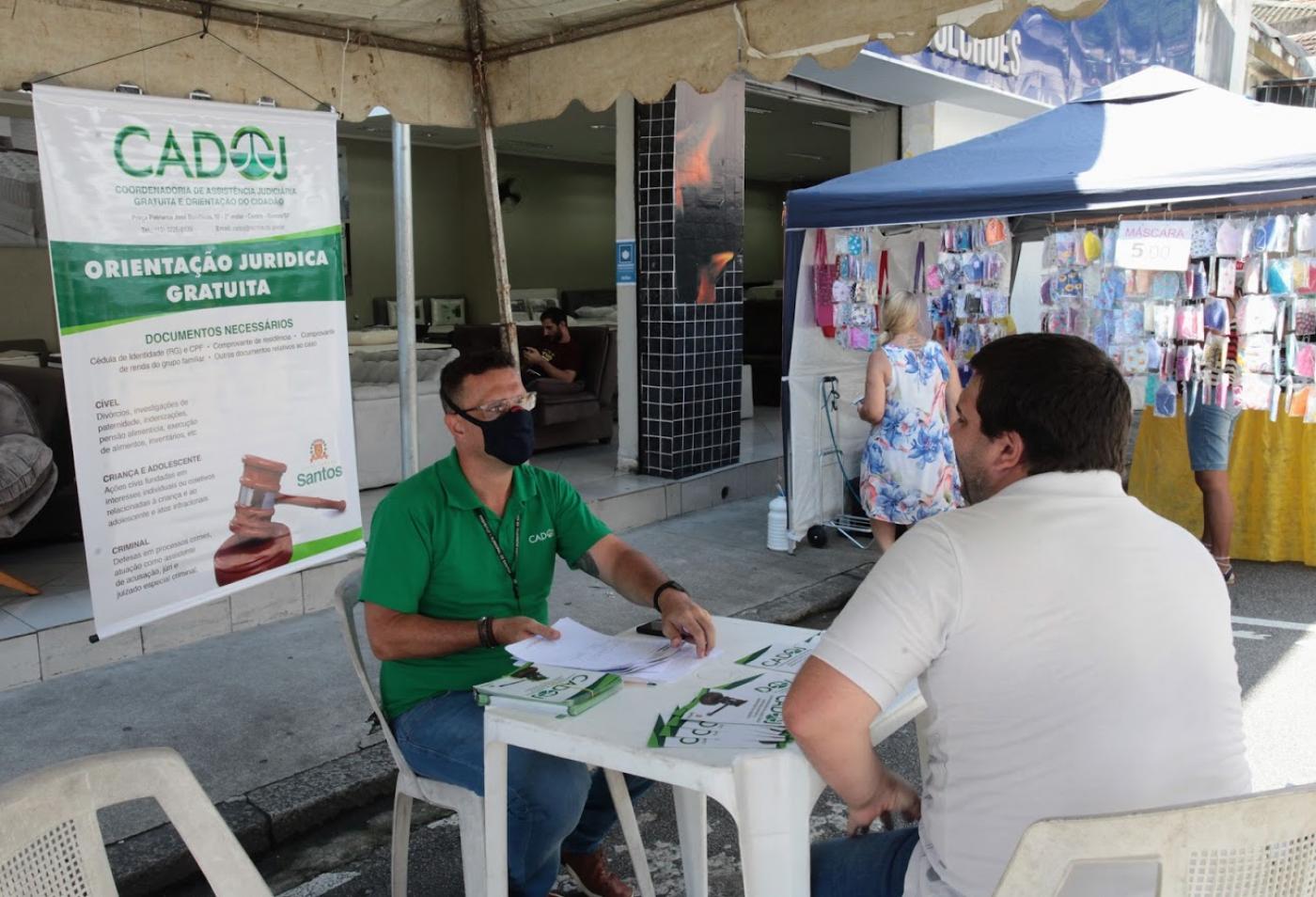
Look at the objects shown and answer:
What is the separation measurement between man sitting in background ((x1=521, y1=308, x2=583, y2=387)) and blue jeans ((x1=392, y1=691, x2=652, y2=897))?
6.12 metres

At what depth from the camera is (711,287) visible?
7680 millimetres

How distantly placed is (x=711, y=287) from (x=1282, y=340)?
12.1 ft

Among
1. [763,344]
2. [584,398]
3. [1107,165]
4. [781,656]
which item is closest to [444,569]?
[781,656]

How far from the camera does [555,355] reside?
8750 mm

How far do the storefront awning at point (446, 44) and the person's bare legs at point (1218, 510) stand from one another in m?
3.54

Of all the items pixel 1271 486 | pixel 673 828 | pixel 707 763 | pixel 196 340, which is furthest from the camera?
pixel 1271 486

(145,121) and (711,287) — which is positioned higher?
(145,121)

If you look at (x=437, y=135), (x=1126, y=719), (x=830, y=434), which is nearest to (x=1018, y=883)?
(x=1126, y=719)

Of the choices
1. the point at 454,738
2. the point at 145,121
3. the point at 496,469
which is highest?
the point at 145,121

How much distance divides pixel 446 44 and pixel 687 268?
3.77 meters

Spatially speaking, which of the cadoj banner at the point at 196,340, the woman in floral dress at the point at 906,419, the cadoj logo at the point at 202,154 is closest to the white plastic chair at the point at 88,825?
the cadoj banner at the point at 196,340

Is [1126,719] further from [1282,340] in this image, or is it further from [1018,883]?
[1282,340]

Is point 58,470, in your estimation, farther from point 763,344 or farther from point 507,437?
point 763,344

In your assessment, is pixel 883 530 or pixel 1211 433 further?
pixel 883 530
